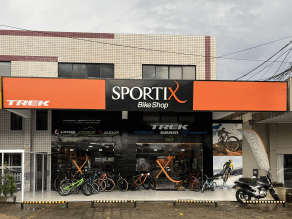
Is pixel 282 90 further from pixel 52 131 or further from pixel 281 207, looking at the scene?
pixel 52 131

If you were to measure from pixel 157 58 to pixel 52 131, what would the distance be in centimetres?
709

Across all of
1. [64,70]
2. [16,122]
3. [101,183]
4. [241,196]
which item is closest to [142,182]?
[101,183]

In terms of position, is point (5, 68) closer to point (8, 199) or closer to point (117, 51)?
point (117, 51)

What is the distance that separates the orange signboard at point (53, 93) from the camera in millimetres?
A: 13453

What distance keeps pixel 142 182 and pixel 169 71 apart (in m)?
6.39

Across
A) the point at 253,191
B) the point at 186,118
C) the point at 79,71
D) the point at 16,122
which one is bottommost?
the point at 253,191

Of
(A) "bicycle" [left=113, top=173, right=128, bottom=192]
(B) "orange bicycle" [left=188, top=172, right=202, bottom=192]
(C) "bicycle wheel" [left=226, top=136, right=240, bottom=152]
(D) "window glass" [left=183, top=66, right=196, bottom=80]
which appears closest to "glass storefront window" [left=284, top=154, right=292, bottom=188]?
(C) "bicycle wheel" [left=226, top=136, right=240, bottom=152]

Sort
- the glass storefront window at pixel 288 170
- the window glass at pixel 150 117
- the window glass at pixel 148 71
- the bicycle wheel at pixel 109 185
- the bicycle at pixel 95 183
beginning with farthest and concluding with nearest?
the glass storefront window at pixel 288 170
the window glass at pixel 148 71
the window glass at pixel 150 117
the bicycle wheel at pixel 109 185
the bicycle at pixel 95 183

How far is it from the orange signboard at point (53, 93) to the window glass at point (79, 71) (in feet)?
12.0

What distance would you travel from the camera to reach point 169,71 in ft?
58.1

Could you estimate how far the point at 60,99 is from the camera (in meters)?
13.6

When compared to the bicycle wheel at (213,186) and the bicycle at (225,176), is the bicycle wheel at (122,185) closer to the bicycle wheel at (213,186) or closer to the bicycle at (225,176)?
the bicycle wheel at (213,186)

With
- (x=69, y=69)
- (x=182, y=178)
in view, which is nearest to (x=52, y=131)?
(x=69, y=69)

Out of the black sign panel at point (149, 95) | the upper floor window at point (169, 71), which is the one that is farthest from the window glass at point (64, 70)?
the black sign panel at point (149, 95)
